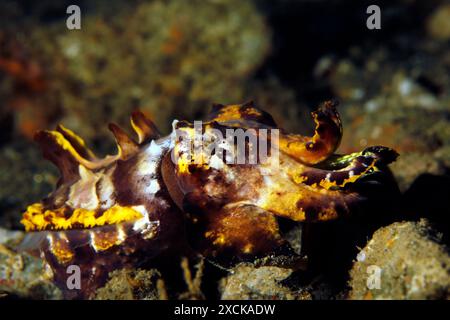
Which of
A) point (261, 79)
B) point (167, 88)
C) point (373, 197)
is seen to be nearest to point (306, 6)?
point (261, 79)

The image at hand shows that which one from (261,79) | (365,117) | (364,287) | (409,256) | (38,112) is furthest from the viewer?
(38,112)

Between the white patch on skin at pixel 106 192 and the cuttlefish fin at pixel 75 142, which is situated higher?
the cuttlefish fin at pixel 75 142

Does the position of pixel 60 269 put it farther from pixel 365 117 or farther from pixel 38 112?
pixel 38 112

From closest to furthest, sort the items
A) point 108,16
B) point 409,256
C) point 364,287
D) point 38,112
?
point 409,256
point 364,287
point 108,16
point 38,112

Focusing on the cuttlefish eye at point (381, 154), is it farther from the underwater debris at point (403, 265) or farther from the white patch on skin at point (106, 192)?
the white patch on skin at point (106, 192)

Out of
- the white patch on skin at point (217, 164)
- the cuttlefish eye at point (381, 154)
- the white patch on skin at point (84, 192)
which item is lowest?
the white patch on skin at point (84, 192)

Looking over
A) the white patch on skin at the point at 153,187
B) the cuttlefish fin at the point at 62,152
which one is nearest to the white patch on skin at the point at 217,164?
the white patch on skin at the point at 153,187
